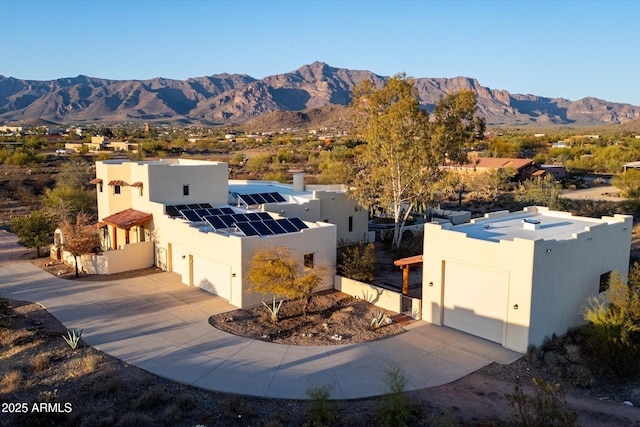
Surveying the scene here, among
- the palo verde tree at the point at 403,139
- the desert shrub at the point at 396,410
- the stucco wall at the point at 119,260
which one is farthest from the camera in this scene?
the palo verde tree at the point at 403,139

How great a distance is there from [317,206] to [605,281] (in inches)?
540

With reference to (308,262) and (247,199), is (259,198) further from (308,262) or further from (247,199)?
(308,262)

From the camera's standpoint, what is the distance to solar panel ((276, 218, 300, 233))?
20862mm

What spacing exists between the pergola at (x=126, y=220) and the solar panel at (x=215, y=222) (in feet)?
12.6

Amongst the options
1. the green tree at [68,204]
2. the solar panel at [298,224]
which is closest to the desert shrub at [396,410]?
the solar panel at [298,224]

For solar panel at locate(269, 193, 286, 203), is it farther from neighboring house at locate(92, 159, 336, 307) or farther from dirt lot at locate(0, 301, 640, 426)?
dirt lot at locate(0, 301, 640, 426)

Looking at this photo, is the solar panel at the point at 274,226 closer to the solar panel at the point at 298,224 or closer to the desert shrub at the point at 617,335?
the solar panel at the point at 298,224

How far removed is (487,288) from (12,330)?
14.5 m

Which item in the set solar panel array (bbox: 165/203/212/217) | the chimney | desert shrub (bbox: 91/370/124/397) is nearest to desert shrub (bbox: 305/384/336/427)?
desert shrub (bbox: 91/370/124/397)

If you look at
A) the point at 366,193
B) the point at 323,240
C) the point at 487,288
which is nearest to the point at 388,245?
the point at 366,193

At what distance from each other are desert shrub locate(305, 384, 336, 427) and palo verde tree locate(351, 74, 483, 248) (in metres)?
16.5

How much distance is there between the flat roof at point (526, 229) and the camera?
17.7m

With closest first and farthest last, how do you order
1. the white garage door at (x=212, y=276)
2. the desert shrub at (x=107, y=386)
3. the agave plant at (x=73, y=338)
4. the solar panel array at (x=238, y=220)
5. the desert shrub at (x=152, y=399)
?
1. the desert shrub at (x=152, y=399)
2. the desert shrub at (x=107, y=386)
3. the agave plant at (x=73, y=338)
4. the white garage door at (x=212, y=276)
5. the solar panel array at (x=238, y=220)

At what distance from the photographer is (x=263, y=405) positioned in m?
12.0
